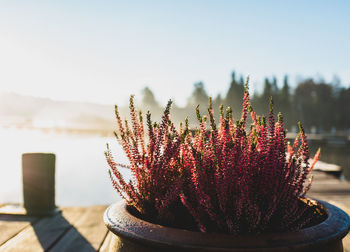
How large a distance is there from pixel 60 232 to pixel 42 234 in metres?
0.16

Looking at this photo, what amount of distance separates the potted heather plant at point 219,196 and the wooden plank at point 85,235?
1339 millimetres

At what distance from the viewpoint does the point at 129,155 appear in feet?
4.49

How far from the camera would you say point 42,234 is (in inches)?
105

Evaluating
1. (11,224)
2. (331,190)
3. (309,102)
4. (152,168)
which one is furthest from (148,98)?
(152,168)

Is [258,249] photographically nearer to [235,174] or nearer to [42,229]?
[235,174]

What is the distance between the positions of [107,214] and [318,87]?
7666 cm

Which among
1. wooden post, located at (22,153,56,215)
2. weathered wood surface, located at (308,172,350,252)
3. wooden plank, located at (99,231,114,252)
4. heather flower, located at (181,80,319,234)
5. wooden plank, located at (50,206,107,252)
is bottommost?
weathered wood surface, located at (308,172,350,252)

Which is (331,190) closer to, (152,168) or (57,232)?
(57,232)

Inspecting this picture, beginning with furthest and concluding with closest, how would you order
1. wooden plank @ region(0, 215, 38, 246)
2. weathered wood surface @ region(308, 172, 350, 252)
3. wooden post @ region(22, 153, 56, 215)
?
weathered wood surface @ region(308, 172, 350, 252), wooden post @ region(22, 153, 56, 215), wooden plank @ region(0, 215, 38, 246)

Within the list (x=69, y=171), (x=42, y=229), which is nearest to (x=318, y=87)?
(x=69, y=171)

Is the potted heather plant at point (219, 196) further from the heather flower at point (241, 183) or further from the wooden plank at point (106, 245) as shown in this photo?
the wooden plank at point (106, 245)

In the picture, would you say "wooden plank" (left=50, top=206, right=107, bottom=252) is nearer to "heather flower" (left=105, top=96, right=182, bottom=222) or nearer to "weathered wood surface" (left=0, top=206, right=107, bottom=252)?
"weathered wood surface" (left=0, top=206, right=107, bottom=252)

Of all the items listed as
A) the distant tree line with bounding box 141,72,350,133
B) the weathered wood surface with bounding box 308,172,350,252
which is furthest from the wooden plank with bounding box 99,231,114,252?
the distant tree line with bounding box 141,72,350,133

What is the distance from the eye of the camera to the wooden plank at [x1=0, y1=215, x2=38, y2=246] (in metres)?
2.63
